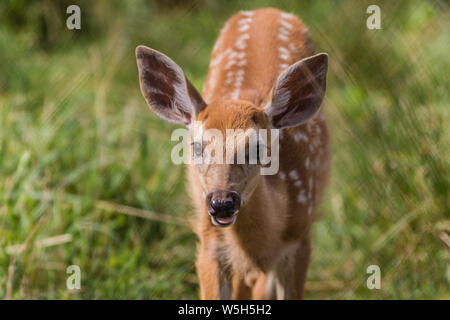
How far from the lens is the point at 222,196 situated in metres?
2.50

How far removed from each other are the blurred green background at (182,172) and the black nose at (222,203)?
101cm

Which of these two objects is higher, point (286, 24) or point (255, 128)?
point (286, 24)

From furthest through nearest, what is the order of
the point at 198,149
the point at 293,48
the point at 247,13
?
the point at 247,13, the point at 293,48, the point at 198,149

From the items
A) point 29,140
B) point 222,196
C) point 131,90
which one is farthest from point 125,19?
point 222,196

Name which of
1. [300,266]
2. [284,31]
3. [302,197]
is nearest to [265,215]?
[302,197]

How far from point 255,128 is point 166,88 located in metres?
0.44

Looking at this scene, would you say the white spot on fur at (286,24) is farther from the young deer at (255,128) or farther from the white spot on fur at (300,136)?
the white spot on fur at (300,136)

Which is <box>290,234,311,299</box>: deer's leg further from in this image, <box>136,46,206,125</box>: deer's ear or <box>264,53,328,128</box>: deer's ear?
<box>136,46,206,125</box>: deer's ear

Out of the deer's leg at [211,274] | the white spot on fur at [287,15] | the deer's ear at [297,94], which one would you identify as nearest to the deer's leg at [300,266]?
the deer's leg at [211,274]

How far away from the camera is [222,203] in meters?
2.48

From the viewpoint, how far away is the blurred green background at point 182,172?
352 cm

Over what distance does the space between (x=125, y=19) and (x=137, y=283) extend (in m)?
2.84

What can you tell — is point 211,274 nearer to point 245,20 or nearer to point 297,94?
point 297,94
